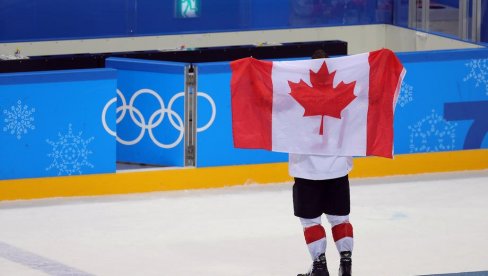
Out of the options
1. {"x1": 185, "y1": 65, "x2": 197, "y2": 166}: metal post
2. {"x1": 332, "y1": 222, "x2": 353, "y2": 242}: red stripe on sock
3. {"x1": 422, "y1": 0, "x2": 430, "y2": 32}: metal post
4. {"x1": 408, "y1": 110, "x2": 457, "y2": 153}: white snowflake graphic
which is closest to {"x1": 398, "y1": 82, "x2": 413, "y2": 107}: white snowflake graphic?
{"x1": 408, "y1": 110, "x2": 457, "y2": 153}: white snowflake graphic

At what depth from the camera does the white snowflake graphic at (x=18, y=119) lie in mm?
12594

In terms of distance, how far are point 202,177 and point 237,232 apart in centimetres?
177

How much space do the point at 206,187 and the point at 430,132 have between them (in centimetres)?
248

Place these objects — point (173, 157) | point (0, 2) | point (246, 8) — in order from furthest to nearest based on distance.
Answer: point (246, 8), point (0, 2), point (173, 157)

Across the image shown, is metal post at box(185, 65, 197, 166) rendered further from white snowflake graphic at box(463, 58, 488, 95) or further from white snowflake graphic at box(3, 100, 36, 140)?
white snowflake graphic at box(463, 58, 488, 95)

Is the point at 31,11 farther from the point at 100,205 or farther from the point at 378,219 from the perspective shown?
the point at 378,219

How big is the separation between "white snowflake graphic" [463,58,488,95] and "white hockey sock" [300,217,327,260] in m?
4.90

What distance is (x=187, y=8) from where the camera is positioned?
18.0 meters

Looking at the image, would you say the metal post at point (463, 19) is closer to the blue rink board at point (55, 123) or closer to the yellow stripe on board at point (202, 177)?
the yellow stripe on board at point (202, 177)

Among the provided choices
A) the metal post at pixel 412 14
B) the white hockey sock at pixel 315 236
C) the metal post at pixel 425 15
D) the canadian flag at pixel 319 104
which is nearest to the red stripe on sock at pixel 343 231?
the white hockey sock at pixel 315 236

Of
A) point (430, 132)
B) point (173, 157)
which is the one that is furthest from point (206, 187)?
point (430, 132)

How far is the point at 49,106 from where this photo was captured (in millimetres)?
12727

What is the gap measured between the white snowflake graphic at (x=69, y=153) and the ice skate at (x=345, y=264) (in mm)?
3953

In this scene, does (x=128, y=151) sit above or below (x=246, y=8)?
below
